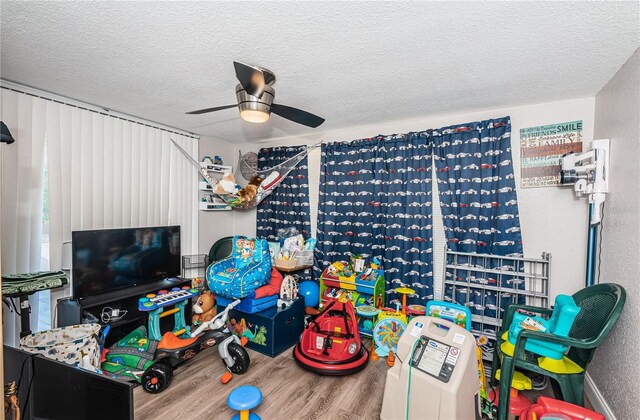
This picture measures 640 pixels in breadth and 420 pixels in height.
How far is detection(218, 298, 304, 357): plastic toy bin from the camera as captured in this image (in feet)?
9.39

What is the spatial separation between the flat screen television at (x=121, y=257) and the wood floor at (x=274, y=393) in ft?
3.34

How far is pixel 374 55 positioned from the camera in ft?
6.22

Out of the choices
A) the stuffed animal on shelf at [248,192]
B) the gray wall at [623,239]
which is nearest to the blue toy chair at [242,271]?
the stuffed animal on shelf at [248,192]

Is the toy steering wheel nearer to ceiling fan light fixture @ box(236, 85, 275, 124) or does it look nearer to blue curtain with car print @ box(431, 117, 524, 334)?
blue curtain with car print @ box(431, 117, 524, 334)

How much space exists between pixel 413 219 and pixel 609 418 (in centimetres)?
199

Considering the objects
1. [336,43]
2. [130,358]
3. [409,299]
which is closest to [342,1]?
[336,43]

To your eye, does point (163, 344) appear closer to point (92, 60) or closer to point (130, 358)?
point (130, 358)

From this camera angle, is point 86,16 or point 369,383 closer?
point 86,16

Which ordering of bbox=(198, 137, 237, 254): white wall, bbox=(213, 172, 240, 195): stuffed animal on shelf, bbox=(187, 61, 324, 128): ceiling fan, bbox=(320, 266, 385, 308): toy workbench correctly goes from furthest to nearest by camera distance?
bbox=(198, 137, 237, 254): white wall → bbox=(213, 172, 240, 195): stuffed animal on shelf → bbox=(320, 266, 385, 308): toy workbench → bbox=(187, 61, 324, 128): ceiling fan

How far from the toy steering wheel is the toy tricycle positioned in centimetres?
121

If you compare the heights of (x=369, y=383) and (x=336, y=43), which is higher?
(x=336, y=43)

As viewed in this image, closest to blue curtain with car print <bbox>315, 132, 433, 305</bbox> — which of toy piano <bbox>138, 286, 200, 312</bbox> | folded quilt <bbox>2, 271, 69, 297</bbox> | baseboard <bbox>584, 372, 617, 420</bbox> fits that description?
baseboard <bbox>584, 372, 617, 420</bbox>

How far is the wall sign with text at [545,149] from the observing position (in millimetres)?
2592

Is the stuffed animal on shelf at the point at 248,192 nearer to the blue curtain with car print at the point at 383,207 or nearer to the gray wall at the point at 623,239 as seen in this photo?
the blue curtain with car print at the point at 383,207
